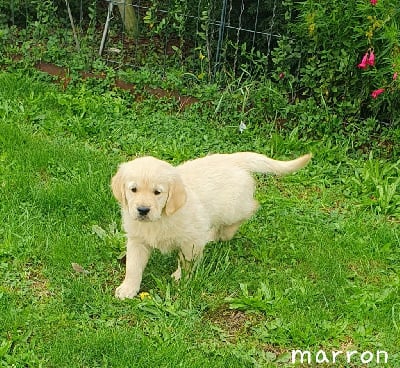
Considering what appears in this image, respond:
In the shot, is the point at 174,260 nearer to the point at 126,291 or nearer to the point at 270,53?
the point at 126,291

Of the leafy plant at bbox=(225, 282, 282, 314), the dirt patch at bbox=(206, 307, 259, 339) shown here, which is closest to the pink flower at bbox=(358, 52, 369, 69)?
the leafy plant at bbox=(225, 282, 282, 314)

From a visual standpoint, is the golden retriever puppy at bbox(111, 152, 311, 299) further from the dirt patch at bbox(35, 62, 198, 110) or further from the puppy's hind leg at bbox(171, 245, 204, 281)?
the dirt patch at bbox(35, 62, 198, 110)

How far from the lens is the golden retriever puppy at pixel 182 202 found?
405 cm

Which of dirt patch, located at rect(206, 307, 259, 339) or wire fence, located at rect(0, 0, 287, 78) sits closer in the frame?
dirt patch, located at rect(206, 307, 259, 339)

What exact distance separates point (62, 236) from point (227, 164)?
1168 millimetres

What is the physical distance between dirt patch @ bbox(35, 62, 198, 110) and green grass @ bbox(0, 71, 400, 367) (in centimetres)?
32

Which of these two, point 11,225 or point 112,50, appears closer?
point 11,225

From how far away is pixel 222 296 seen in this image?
171 inches

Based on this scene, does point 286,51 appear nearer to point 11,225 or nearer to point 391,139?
point 391,139

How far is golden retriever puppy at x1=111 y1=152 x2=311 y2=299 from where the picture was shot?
13.3 feet

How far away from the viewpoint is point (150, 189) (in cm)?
405

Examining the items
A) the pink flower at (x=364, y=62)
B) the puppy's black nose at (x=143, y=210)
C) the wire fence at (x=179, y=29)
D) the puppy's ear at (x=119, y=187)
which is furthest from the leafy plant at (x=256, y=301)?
the wire fence at (x=179, y=29)

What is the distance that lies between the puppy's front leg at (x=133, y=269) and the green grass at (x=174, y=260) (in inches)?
3.6

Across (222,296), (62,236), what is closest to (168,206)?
(222,296)
